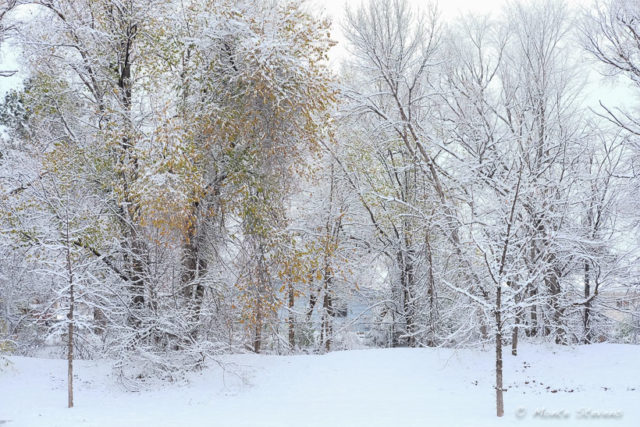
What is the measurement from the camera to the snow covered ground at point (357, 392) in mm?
8953

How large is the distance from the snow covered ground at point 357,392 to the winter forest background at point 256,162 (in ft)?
2.16

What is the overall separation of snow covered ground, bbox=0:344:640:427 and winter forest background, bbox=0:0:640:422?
66 centimetres

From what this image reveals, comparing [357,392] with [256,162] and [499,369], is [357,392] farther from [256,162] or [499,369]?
[256,162]

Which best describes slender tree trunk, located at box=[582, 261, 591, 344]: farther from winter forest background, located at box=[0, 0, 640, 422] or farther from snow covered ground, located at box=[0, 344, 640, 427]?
snow covered ground, located at box=[0, 344, 640, 427]

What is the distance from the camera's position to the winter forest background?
36.5 feet

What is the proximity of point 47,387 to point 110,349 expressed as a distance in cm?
157

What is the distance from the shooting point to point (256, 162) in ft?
38.9

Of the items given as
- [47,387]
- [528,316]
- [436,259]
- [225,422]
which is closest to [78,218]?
[47,387]

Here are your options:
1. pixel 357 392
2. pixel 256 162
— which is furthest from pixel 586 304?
pixel 256 162

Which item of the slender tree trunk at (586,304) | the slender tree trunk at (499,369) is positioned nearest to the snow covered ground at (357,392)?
the slender tree trunk at (499,369)

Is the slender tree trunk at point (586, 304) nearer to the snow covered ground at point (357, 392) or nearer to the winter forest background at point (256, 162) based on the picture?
the winter forest background at point (256, 162)

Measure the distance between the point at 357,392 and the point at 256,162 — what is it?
16.1 ft

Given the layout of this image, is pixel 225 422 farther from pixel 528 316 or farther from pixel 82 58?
pixel 528 316

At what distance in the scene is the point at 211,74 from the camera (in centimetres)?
1146
